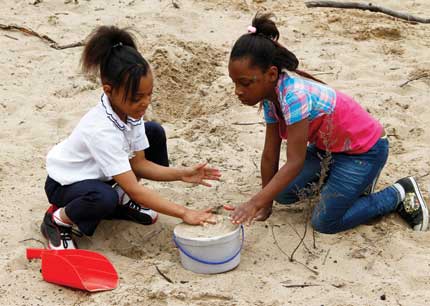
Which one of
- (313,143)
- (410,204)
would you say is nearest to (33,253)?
(313,143)

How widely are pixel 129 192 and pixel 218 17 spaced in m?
3.09

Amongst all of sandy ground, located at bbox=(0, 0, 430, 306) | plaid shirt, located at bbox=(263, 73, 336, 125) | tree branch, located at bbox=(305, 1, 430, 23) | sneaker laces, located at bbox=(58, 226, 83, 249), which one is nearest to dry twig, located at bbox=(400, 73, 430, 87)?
sandy ground, located at bbox=(0, 0, 430, 306)

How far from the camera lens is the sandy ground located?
2.42 metres

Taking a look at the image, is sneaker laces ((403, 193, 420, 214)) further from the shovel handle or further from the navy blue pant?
the shovel handle

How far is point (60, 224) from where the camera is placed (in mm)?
2693

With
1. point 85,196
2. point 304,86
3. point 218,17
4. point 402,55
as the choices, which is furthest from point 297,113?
point 218,17

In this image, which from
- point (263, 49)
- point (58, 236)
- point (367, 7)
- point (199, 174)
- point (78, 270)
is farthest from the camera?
point (367, 7)

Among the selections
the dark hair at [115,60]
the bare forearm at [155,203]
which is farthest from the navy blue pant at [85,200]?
the dark hair at [115,60]

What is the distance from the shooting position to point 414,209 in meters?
2.90

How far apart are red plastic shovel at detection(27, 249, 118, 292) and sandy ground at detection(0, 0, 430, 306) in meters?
0.04

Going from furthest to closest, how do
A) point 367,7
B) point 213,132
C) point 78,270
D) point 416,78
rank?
point 367,7 → point 416,78 → point 213,132 → point 78,270

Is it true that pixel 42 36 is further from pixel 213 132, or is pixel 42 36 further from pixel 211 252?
pixel 211 252

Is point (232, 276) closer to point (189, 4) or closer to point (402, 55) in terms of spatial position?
point (402, 55)

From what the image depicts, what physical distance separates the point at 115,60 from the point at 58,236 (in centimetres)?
74
